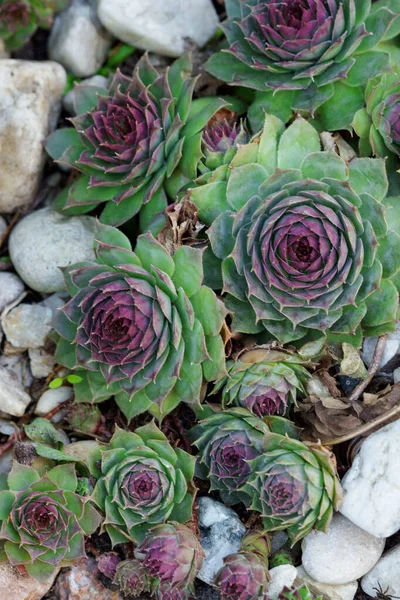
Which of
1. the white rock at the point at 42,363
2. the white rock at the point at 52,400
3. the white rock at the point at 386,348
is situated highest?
the white rock at the point at 386,348

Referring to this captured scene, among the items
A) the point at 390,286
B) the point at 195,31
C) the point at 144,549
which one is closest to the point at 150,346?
the point at 144,549

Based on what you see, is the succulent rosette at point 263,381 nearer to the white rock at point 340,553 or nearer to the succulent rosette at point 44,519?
the white rock at point 340,553

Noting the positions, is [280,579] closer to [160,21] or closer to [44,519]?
[44,519]

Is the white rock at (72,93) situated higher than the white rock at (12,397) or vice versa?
the white rock at (72,93)

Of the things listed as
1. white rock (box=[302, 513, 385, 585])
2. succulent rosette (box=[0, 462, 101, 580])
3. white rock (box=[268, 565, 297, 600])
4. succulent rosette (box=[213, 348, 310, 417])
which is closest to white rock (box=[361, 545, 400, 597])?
white rock (box=[302, 513, 385, 585])

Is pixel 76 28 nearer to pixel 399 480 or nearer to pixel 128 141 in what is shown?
pixel 128 141

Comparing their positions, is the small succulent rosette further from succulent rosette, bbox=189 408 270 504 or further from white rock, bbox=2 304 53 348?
white rock, bbox=2 304 53 348

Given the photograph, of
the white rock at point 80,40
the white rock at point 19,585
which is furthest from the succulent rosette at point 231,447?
the white rock at point 80,40
